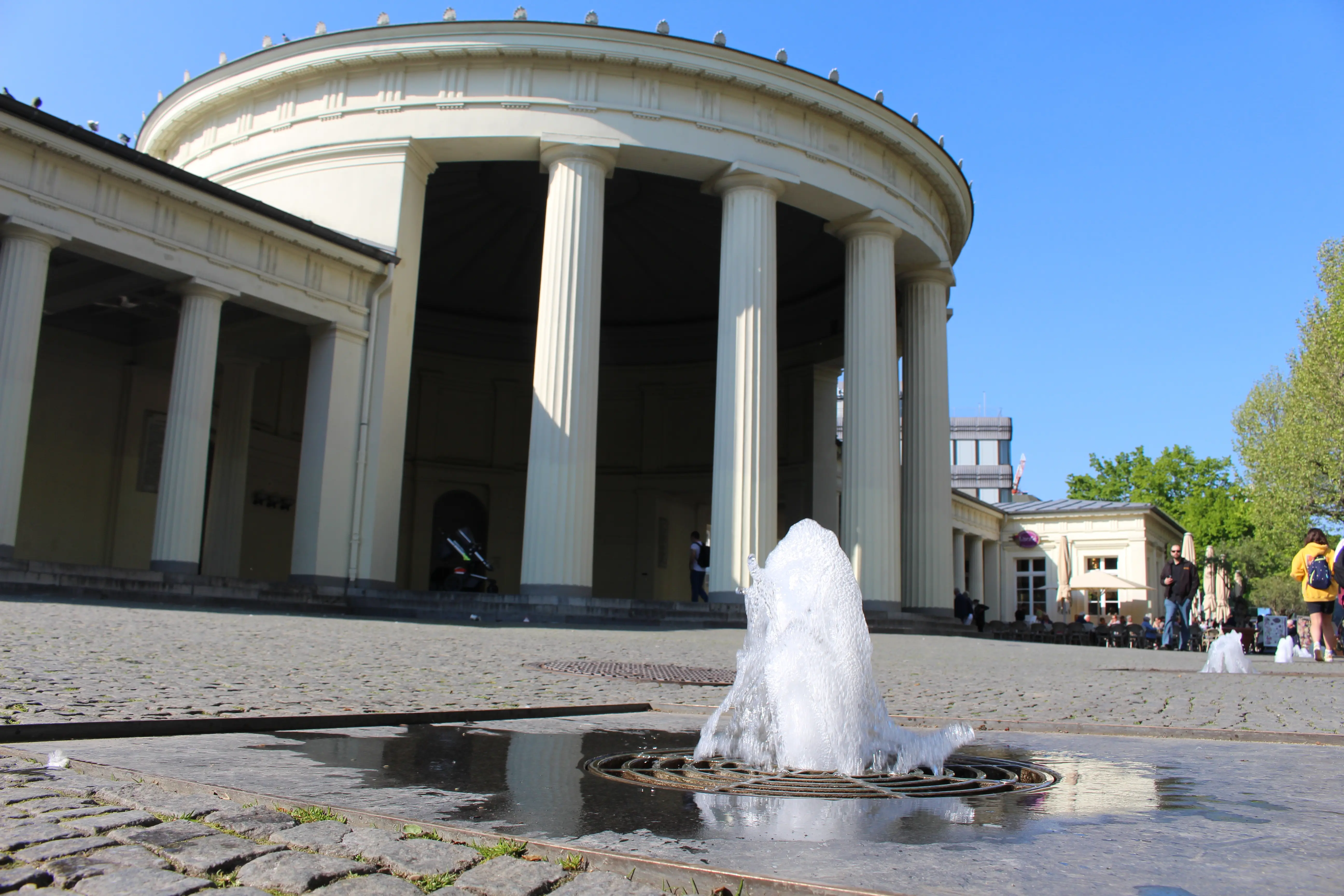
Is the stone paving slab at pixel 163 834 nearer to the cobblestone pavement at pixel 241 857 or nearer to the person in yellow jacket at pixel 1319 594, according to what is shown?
the cobblestone pavement at pixel 241 857

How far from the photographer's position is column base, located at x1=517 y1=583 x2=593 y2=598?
19625 mm

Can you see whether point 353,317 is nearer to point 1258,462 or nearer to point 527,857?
point 527,857

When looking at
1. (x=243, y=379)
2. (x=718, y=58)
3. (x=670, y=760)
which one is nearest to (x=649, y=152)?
(x=718, y=58)

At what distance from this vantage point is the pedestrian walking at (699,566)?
25.9 m

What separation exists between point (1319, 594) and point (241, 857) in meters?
15.6

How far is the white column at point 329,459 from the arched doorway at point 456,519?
14.4m

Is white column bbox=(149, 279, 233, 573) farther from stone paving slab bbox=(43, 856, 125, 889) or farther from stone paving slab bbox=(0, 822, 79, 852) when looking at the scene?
stone paving slab bbox=(43, 856, 125, 889)

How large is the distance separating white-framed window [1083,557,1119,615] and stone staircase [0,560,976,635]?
1414 inches

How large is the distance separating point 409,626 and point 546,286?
8.63 metres

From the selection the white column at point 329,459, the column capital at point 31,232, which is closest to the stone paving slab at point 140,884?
the column capital at point 31,232

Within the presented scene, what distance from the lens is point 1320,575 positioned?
1426cm

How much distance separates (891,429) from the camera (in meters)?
24.5

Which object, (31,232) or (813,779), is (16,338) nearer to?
(31,232)

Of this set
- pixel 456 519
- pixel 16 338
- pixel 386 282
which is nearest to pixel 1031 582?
pixel 456 519
